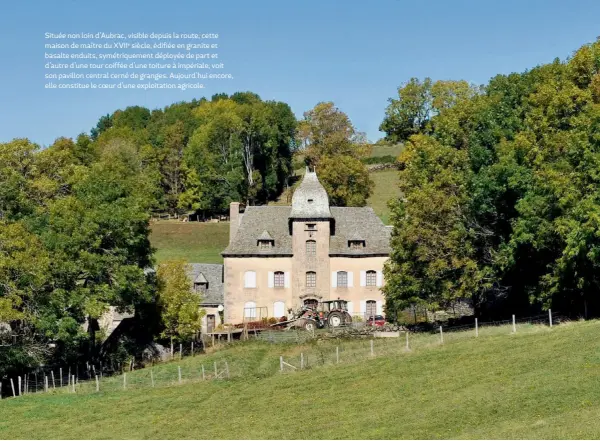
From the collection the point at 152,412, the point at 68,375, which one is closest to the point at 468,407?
the point at 152,412

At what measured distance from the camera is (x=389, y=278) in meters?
53.0

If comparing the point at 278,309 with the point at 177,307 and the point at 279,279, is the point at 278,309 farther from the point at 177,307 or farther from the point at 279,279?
the point at 177,307

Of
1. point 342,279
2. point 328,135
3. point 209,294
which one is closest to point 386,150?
point 328,135

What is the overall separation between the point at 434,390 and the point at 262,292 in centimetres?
2998

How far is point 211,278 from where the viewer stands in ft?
211

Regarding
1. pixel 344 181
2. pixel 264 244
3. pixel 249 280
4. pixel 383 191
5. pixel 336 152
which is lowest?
pixel 249 280

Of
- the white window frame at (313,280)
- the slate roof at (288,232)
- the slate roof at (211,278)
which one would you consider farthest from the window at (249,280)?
the white window frame at (313,280)

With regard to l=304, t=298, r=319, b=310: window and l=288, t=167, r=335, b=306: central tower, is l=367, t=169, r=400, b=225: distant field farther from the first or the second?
l=304, t=298, r=319, b=310: window

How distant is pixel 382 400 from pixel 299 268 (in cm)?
2999

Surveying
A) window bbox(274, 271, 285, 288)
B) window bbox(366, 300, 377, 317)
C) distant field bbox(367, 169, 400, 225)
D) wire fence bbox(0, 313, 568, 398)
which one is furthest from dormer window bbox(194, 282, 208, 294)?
distant field bbox(367, 169, 400, 225)

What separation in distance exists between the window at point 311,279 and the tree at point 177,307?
35.8 ft

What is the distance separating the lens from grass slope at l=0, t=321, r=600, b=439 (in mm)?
28109

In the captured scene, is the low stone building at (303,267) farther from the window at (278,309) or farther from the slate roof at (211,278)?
the slate roof at (211,278)

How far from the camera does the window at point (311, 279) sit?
204 ft
